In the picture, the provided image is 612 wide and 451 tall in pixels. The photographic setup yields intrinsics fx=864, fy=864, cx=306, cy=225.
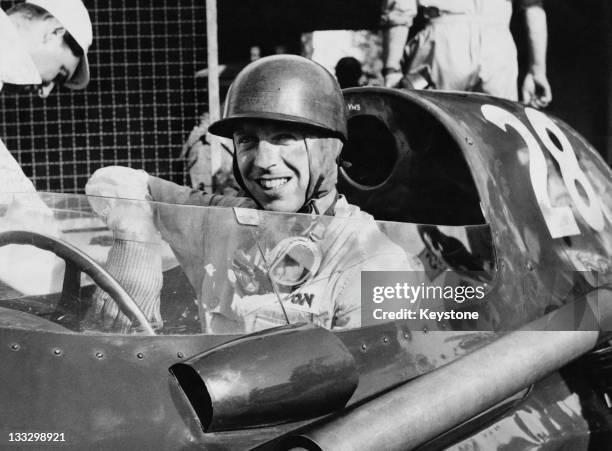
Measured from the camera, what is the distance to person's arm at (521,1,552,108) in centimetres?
649

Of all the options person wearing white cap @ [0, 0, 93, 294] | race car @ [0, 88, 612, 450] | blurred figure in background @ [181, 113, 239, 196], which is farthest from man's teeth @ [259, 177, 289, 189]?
blurred figure in background @ [181, 113, 239, 196]

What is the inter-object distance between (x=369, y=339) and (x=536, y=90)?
194 inches

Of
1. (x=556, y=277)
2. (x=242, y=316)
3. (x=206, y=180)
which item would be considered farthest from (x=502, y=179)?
(x=206, y=180)

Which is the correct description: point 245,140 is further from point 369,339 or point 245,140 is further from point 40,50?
point 40,50

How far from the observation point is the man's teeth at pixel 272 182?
9.52ft

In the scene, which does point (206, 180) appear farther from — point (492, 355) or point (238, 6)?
point (492, 355)

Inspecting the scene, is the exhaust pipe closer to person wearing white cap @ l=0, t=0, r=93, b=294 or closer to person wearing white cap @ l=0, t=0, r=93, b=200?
person wearing white cap @ l=0, t=0, r=93, b=294

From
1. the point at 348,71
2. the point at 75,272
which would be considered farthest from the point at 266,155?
the point at 348,71

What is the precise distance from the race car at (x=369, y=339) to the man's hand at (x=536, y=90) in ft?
11.4

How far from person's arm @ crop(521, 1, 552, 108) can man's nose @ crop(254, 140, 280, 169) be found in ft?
13.2

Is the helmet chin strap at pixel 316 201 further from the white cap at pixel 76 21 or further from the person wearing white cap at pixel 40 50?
the white cap at pixel 76 21

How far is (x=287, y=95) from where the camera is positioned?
9.53 ft

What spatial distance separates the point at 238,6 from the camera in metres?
6.48

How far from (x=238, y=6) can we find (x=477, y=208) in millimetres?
3735
